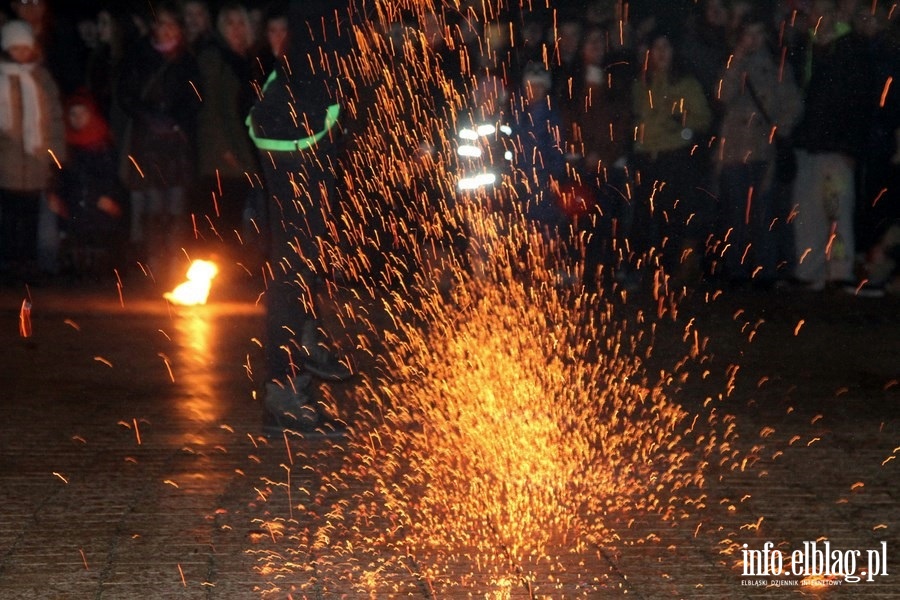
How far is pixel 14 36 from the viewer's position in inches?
529

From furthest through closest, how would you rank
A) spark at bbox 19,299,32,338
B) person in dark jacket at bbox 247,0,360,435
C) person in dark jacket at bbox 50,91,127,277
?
person in dark jacket at bbox 50,91,127,277 → spark at bbox 19,299,32,338 → person in dark jacket at bbox 247,0,360,435

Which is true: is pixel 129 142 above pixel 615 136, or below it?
below

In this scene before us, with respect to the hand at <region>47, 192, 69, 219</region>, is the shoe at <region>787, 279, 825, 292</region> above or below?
below

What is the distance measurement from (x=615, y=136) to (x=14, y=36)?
17.5 ft

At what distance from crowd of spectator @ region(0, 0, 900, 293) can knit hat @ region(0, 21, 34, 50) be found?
0.02 m

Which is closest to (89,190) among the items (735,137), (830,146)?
(735,137)

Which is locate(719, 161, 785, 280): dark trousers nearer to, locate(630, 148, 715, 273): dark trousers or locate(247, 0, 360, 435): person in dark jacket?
locate(630, 148, 715, 273): dark trousers

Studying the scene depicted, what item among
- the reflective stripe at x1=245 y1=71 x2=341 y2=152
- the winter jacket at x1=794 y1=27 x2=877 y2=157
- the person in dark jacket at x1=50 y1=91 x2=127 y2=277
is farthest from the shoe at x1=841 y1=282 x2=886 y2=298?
the reflective stripe at x1=245 y1=71 x2=341 y2=152

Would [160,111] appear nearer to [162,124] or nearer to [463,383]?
[162,124]

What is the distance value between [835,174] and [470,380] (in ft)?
22.8

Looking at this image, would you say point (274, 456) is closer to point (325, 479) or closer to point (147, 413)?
point (325, 479)

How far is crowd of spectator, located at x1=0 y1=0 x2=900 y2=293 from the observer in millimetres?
13617

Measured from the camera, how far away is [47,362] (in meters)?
8.95

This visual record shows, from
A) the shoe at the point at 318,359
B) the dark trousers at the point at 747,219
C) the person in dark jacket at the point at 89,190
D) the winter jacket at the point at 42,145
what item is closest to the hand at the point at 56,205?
the person in dark jacket at the point at 89,190
